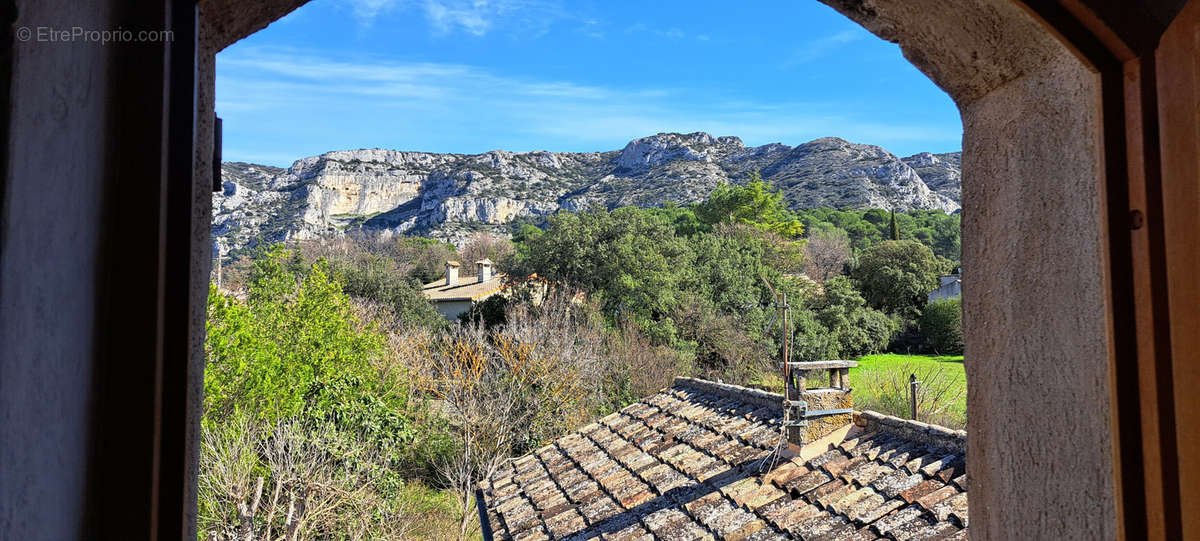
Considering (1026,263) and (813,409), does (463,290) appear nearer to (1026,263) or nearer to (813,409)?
(813,409)

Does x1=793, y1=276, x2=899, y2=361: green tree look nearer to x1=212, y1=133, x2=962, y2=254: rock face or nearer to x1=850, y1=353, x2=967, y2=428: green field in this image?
x1=850, y1=353, x2=967, y2=428: green field

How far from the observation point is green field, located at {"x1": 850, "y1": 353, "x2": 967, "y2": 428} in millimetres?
13547

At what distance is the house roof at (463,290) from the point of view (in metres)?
25.5

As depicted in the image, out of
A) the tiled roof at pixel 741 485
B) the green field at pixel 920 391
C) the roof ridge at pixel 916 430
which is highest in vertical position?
the roof ridge at pixel 916 430

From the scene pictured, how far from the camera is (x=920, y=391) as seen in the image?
1429cm

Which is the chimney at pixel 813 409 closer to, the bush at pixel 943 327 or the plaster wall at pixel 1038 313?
the plaster wall at pixel 1038 313

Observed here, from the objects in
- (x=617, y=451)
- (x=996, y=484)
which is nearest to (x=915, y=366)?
(x=617, y=451)

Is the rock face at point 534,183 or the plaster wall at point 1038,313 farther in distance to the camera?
the rock face at point 534,183

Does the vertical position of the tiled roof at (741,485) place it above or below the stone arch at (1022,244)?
below

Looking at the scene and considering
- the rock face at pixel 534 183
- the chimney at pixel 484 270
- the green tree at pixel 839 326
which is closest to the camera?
the green tree at pixel 839 326

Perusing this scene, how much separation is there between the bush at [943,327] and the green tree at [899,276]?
189 centimetres

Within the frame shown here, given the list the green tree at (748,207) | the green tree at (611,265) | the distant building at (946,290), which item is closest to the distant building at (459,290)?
the green tree at (611,265)

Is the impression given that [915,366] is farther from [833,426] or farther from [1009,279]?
[1009,279]

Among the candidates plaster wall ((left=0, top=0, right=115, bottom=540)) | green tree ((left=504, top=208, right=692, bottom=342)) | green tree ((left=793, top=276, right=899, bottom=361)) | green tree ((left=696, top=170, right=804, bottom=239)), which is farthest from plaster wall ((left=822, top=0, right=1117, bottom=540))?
green tree ((left=696, top=170, right=804, bottom=239))
